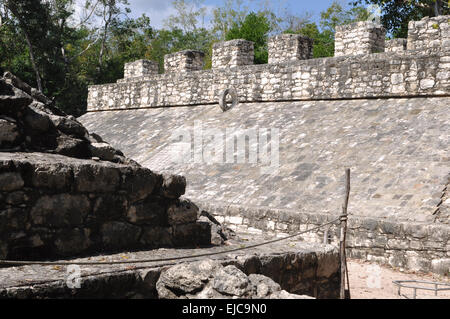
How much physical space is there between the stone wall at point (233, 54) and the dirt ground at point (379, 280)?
8240 mm

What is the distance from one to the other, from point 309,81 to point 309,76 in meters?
0.11

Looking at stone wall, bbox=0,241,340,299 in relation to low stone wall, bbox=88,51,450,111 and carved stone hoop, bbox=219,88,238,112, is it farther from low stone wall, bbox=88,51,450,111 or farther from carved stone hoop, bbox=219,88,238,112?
carved stone hoop, bbox=219,88,238,112

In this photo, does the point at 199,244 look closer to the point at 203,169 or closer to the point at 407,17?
the point at 203,169

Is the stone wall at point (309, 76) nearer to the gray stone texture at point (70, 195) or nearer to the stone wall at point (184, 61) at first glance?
the stone wall at point (184, 61)

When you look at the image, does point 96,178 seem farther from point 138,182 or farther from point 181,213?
point 181,213

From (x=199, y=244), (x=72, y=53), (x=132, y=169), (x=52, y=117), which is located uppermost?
(x=72, y=53)

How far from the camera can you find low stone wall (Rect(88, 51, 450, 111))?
36.3 ft

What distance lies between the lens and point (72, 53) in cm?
3700

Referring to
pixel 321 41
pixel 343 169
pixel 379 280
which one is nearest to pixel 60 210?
pixel 379 280

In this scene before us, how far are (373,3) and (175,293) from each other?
76.7 ft

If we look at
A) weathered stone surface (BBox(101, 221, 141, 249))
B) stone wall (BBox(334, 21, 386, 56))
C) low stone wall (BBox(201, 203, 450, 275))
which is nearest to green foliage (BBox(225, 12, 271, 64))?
stone wall (BBox(334, 21, 386, 56))

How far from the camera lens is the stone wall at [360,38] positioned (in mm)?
12648

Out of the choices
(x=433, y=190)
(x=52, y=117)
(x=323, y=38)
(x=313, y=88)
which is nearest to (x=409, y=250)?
(x=433, y=190)

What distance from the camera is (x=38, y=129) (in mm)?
4980
